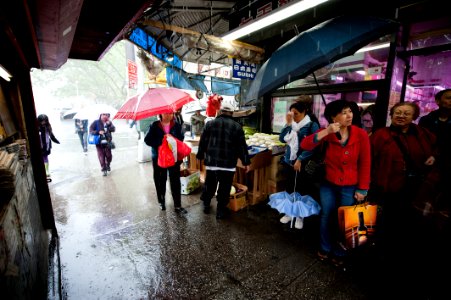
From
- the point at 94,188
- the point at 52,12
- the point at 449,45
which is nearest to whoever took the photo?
the point at 52,12

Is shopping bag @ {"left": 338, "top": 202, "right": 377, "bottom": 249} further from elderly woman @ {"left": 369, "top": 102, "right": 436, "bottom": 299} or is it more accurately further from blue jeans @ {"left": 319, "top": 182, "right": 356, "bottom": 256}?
elderly woman @ {"left": 369, "top": 102, "right": 436, "bottom": 299}

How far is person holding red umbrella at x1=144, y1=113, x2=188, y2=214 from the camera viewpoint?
176 inches

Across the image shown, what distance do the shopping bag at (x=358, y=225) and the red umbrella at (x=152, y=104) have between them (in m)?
3.25

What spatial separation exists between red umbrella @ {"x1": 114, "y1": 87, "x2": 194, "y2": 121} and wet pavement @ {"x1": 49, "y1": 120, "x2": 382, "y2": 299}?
214 cm

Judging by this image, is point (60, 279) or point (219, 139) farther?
point (219, 139)

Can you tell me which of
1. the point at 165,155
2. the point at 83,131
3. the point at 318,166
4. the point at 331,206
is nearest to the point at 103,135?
the point at 165,155

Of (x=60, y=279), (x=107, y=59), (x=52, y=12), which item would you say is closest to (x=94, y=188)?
(x=60, y=279)

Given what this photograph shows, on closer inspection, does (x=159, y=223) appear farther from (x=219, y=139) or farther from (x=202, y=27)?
(x=202, y=27)

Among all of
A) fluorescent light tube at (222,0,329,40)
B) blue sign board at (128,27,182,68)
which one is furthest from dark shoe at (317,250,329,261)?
blue sign board at (128,27,182,68)

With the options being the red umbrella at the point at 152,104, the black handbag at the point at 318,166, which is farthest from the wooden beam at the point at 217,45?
the black handbag at the point at 318,166

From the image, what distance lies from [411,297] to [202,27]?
29.1 ft

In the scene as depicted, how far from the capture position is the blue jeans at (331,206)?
121 inches

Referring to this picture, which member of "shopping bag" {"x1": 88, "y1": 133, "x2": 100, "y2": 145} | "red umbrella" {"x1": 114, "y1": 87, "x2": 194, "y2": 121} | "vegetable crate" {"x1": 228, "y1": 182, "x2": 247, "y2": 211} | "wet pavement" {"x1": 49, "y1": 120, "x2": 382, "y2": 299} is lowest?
"wet pavement" {"x1": 49, "y1": 120, "x2": 382, "y2": 299}

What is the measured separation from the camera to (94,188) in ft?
21.1
